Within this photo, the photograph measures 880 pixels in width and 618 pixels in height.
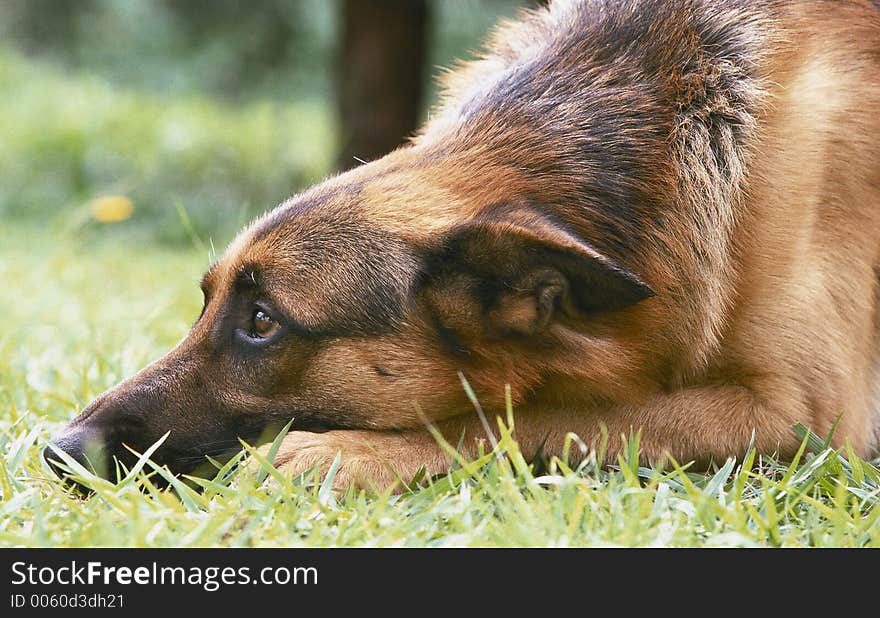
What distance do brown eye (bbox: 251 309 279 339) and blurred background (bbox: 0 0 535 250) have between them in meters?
4.65

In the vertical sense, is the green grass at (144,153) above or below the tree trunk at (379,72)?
below

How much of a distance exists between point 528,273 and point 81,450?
1.16 meters

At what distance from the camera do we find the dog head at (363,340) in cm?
258

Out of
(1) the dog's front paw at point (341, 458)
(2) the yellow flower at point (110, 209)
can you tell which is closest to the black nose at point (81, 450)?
(1) the dog's front paw at point (341, 458)

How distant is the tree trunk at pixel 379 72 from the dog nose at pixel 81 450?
212 inches

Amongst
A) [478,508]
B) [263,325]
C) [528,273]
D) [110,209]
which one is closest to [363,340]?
[263,325]

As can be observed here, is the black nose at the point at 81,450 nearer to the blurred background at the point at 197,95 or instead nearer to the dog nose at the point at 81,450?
the dog nose at the point at 81,450

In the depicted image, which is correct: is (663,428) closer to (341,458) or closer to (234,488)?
(341,458)

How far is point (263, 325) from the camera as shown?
2660mm

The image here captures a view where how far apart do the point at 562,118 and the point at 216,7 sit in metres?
6.31

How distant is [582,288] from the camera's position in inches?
99.1

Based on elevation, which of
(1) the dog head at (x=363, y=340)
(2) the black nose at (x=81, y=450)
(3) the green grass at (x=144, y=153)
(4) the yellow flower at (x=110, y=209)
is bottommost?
(3) the green grass at (x=144, y=153)
